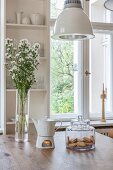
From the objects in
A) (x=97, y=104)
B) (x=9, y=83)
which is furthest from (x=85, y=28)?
(x=97, y=104)

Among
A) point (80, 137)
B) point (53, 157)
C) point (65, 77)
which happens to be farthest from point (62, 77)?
point (53, 157)

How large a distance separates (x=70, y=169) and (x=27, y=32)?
2.56 metres

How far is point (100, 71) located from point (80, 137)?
2349mm

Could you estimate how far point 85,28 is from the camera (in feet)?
7.52

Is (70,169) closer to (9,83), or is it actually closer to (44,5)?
(9,83)

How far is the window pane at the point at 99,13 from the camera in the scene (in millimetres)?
4266

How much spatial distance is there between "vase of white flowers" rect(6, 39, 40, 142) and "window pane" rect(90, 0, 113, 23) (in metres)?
2.17

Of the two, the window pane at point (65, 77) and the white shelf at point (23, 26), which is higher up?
the white shelf at point (23, 26)

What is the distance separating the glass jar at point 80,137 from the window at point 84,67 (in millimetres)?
1864

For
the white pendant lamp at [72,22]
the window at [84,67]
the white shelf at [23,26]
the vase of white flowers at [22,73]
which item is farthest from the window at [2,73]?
the white pendant lamp at [72,22]

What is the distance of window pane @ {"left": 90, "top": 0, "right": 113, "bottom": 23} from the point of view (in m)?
4.27

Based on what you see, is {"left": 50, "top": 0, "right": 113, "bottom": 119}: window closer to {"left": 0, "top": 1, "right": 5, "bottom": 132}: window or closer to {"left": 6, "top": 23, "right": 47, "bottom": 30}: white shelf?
{"left": 6, "top": 23, "right": 47, "bottom": 30}: white shelf

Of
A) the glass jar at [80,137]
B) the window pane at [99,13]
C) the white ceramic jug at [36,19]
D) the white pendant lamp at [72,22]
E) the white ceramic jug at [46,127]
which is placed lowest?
the glass jar at [80,137]

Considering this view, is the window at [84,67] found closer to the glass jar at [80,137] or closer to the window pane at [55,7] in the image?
the window pane at [55,7]
